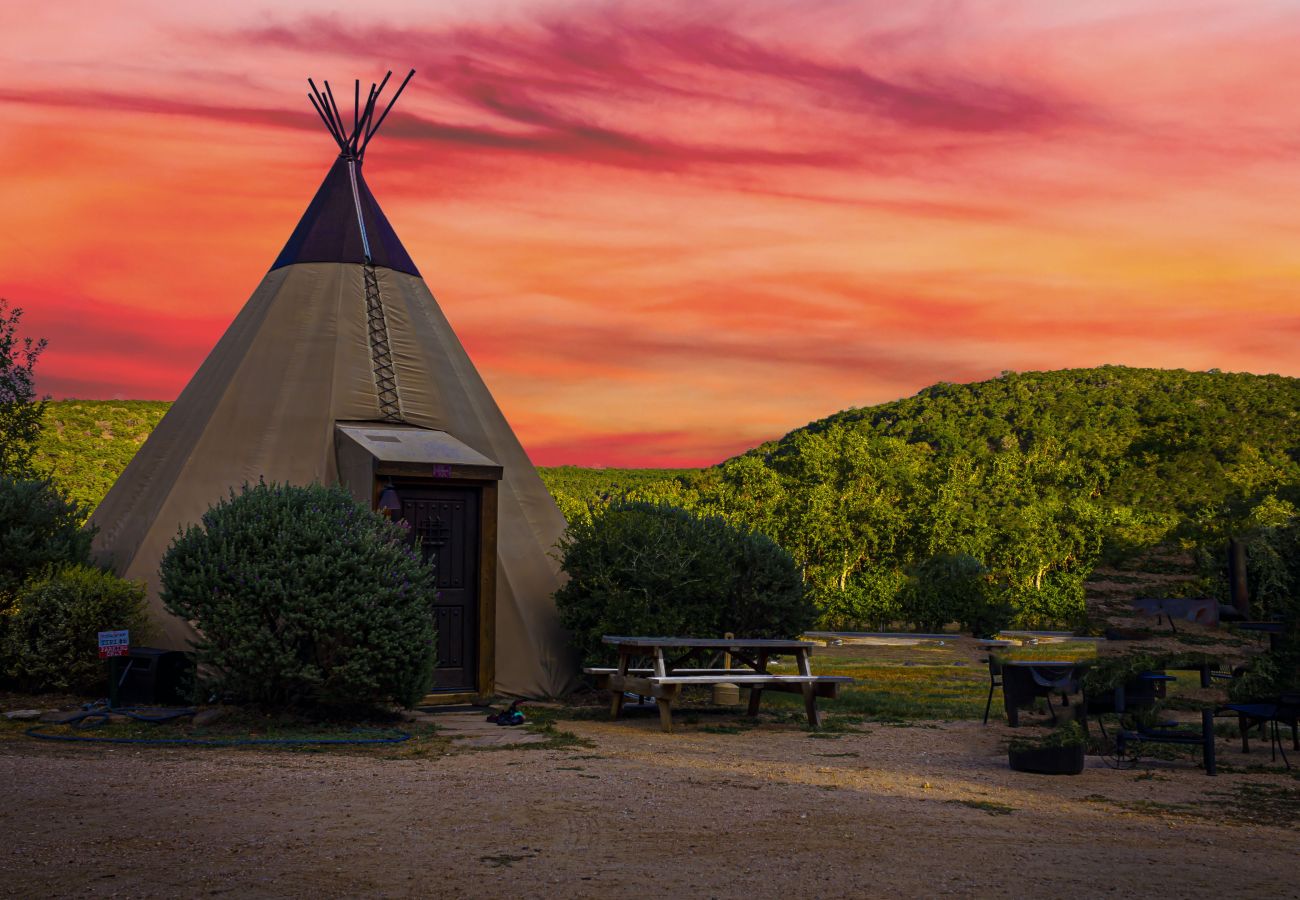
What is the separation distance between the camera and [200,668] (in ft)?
37.3

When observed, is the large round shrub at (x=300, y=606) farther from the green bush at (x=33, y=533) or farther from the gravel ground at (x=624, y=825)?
the green bush at (x=33, y=533)

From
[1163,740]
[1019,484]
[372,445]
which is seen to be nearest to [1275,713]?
[1163,740]

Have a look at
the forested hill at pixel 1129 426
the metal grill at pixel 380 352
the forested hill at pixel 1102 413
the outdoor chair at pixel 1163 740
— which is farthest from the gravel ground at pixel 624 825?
the forested hill at pixel 1102 413

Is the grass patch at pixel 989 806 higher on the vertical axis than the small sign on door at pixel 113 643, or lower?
lower

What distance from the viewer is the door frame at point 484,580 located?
1241cm

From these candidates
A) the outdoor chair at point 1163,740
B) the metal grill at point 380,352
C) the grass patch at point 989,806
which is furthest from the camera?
the metal grill at point 380,352

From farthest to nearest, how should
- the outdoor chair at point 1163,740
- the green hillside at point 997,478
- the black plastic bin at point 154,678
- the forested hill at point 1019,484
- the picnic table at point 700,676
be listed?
the green hillside at point 997,478, the forested hill at point 1019,484, the black plastic bin at point 154,678, the picnic table at point 700,676, the outdoor chair at point 1163,740

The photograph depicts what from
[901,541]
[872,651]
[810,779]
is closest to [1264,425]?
[901,541]

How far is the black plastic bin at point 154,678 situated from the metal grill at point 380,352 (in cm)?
340

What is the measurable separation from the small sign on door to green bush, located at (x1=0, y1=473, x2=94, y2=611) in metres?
2.06

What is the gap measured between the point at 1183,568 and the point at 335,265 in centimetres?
970

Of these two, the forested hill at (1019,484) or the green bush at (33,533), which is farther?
the forested hill at (1019,484)

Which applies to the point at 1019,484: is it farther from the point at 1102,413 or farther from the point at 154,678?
the point at 154,678

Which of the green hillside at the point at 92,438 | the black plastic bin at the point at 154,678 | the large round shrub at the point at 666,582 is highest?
the green hillside at the point at 92,438
